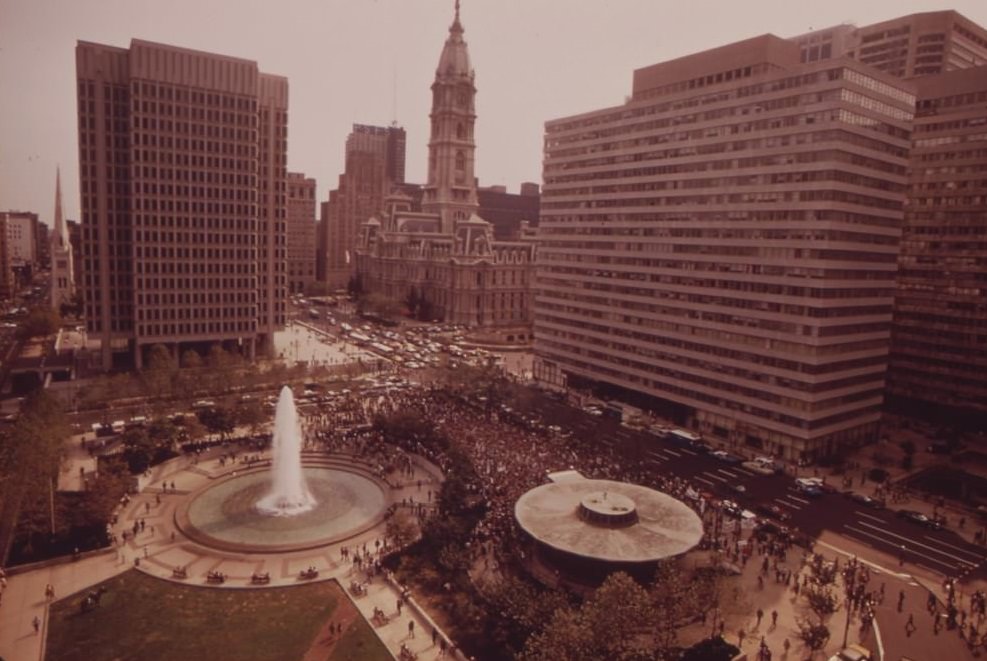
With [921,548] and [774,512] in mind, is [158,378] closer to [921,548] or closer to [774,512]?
[774,512]

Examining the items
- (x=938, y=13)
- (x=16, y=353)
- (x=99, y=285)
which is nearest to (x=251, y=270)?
(x=99, y=285)

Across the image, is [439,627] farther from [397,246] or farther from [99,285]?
[397,246]

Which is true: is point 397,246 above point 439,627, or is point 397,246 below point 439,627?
above

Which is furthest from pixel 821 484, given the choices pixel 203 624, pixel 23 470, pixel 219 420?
pixel 23 470

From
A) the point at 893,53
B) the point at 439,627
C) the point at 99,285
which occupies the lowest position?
the point at 439,627

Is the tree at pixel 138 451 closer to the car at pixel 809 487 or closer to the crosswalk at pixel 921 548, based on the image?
the car at pixel 809 487

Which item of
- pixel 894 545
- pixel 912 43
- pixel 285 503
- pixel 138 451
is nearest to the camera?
pixel 894 545

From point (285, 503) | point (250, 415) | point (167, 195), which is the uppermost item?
point (167, 195)
